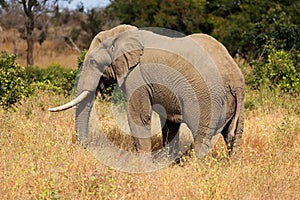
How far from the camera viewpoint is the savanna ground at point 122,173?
488 cm

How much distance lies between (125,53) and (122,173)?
1677 millimetres

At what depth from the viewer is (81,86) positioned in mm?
6801

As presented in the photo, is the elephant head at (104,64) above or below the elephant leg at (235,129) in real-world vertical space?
above

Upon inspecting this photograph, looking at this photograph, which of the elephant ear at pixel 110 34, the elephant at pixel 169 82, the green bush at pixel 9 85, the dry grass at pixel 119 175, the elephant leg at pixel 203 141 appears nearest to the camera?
the dry grass at pixel 119 175

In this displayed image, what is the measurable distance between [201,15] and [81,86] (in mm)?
20612

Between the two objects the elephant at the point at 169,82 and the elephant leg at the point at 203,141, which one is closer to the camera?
the elephant at the point at 169,82

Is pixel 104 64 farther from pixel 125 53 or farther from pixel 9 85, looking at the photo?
pixel 9 85

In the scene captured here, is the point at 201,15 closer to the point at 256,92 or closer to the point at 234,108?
the point at 256,92

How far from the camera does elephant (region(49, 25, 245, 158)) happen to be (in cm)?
625

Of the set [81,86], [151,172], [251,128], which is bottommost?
[251,128]

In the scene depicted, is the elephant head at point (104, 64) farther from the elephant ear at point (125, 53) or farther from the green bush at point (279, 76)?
the green bush at point (279, 76)

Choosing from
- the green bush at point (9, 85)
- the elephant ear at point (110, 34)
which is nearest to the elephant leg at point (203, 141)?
the elephant ear at point (110, 34)

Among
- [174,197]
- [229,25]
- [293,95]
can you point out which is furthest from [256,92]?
[229,25]

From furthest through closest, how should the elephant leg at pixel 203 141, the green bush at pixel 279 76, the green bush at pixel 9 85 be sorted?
the green bush at pixel 279 76 < the green bush at pixel 9 85 < the elephant leg at pixel 203 141
